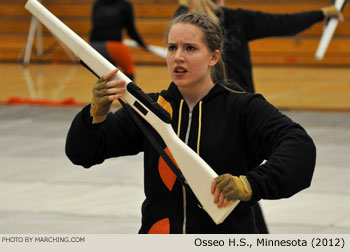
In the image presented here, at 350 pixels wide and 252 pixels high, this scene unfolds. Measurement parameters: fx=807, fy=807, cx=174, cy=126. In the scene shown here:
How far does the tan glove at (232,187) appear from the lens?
2.91 m

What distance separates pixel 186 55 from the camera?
3316 millimetres

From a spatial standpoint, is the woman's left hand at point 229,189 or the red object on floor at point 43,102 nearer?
the woman's left hand at point 229,189

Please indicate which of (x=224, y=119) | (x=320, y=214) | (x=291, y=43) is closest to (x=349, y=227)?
(x=320, y=214)

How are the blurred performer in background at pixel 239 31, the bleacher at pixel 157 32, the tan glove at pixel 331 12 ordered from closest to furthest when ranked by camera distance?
the blurred performer in background at pixel 239 31 → the tan glove at pixel 331 12 → the bleacher at pixel 157 32

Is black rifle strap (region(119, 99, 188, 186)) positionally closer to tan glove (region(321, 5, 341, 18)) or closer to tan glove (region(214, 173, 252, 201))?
tan glove (region(214, 173, 252, 201))

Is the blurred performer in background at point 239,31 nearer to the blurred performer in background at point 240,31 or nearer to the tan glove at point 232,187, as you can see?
the blurred performer in background at point 240,31

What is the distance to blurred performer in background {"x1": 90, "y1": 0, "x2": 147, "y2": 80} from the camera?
13195 mm

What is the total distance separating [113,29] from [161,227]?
10226 mm

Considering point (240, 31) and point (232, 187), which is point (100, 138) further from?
point (240, 31)

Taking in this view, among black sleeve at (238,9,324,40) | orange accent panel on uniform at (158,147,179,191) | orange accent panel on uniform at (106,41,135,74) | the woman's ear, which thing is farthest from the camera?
orange accent panel on uniform at (106,41,135,74)

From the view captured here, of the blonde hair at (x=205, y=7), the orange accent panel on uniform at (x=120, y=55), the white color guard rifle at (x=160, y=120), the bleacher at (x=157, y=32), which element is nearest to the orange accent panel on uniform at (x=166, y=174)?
the white color guard rifle at (x=160, y=120)

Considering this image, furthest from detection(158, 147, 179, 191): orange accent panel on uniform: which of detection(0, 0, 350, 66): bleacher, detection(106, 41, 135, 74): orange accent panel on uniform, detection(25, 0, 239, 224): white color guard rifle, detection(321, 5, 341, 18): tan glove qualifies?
detection(0, 0, 350, 66): bleacher

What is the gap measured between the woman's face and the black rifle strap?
0.73 ft

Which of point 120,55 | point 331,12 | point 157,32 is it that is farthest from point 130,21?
point 157,32
